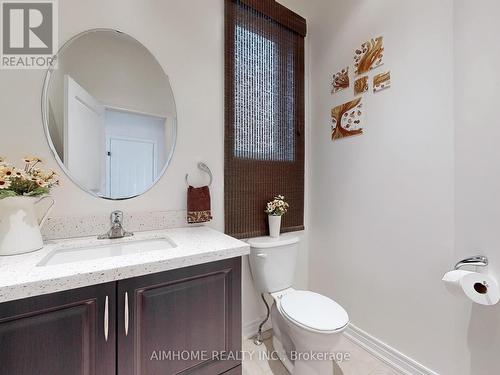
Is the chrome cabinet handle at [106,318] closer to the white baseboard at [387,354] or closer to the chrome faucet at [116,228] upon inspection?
the chrome faucet at [116,228]

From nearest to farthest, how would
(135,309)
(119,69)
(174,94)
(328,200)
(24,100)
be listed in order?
(135,309) < (24,100) < (119,69) < (174,94) < (328,200)

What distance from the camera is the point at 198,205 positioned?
1.40 metres

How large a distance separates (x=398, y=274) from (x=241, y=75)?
1.68 metres

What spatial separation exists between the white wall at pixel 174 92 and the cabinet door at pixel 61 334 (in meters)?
0.60

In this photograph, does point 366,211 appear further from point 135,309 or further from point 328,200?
point 135,309

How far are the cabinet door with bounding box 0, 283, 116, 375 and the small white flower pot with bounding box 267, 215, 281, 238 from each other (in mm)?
1129

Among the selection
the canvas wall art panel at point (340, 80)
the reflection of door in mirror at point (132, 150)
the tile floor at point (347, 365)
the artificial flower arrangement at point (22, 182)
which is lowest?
the tile floor at point (347, 365)

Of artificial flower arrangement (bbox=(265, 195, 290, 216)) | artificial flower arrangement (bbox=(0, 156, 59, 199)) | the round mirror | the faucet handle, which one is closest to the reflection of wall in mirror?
the round mirror

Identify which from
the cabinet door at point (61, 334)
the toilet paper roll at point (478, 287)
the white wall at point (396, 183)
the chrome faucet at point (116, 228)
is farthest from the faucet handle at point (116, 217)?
the toilet paper roll at point (478, 287)

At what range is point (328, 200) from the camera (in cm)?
188

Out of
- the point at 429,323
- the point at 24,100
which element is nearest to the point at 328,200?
the point at 429,323

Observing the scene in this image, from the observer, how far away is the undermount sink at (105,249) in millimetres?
991

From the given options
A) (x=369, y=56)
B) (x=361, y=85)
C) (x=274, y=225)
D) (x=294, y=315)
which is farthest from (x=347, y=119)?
(x=294, y=315)

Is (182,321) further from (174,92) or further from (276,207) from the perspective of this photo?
(174,92)
